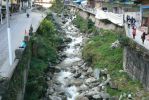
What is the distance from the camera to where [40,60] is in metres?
43.9

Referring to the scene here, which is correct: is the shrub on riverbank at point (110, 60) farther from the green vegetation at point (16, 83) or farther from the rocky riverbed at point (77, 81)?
the green vegetation at point (16, 83)

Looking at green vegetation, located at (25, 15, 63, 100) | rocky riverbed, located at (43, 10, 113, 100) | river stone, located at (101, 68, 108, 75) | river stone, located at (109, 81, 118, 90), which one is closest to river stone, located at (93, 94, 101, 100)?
rocky riverbed, located at (43, 10, 113, 100)

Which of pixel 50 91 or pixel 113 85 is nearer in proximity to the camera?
pixel 113 85

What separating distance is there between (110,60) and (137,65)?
7.88m

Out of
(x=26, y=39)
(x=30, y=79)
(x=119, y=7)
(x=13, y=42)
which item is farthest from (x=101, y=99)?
(x=119, y=7)

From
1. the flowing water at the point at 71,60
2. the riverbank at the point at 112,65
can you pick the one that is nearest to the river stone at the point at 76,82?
the flowing water at the point at 71,60

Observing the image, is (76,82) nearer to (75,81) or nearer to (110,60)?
(75,81)

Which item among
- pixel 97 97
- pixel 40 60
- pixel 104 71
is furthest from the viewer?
pixel 40 60

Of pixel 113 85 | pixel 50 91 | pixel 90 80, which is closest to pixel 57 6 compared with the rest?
pixel 90 80

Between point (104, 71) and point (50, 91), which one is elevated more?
point (104, 71)

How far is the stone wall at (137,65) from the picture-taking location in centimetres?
3234

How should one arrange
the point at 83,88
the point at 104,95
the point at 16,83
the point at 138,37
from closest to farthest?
the point at 16,83 < the point at 104,95 < the point at 138,37 < the point at 83,88

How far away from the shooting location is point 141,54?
109 feet

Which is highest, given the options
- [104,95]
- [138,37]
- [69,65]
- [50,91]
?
[138,37]
